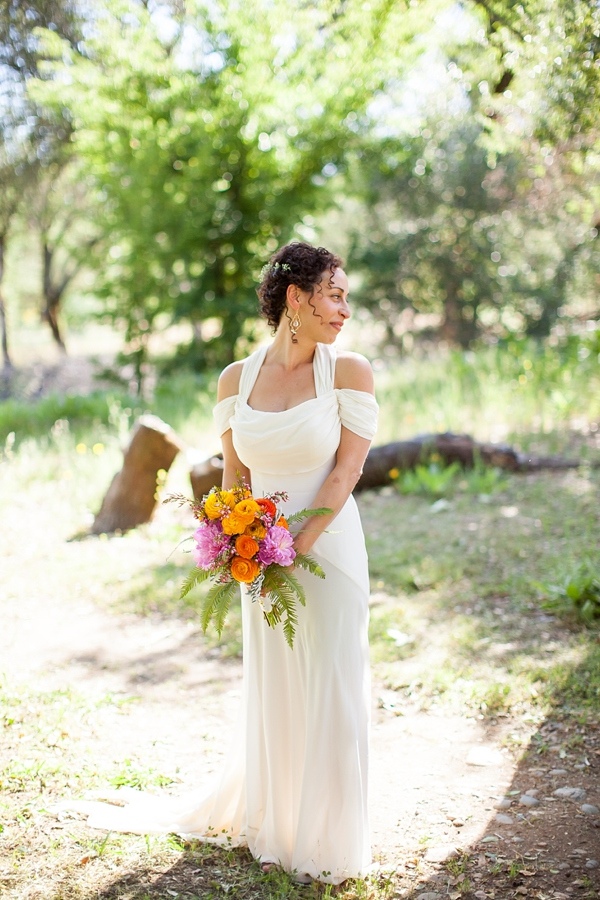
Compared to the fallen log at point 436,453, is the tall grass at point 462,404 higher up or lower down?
higher up

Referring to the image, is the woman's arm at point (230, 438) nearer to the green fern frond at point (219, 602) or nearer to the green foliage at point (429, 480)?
the green fern frond at point (219, 602)

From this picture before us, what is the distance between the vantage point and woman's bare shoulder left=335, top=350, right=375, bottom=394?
3.24 metres

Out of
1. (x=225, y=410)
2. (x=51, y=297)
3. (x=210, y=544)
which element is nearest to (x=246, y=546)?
(x=210, y=544)

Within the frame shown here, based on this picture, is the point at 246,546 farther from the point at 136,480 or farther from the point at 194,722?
the point at 136,480

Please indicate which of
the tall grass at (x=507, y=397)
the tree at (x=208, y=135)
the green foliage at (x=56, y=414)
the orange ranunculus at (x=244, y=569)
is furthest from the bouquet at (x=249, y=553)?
the tree at (x=208, y=135)

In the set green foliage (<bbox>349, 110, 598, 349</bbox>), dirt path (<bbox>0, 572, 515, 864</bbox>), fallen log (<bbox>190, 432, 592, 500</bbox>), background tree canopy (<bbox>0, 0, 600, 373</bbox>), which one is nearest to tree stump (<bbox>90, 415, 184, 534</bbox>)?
dirt path (<bbox>0, 572, 515, 864</bbox>)

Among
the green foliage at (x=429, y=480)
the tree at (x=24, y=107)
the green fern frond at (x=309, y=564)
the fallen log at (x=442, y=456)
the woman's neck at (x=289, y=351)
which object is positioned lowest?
the green foliage at (x=429, y=480)

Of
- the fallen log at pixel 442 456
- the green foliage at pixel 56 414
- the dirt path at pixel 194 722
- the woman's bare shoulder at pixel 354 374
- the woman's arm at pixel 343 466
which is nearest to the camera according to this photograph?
the woman's arm at pixel 343 466

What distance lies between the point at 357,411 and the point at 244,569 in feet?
2.56

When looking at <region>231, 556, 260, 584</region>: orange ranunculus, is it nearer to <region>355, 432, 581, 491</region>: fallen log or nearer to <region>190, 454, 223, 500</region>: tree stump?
<region>190, 454, 223, 500</region>: tree stump

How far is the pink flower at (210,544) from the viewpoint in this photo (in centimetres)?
292

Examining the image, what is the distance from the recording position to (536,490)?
25.8 ft

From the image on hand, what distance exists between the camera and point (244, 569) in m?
2.86

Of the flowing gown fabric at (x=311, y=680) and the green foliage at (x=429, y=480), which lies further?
the green foliage at (x=429, y=480)
